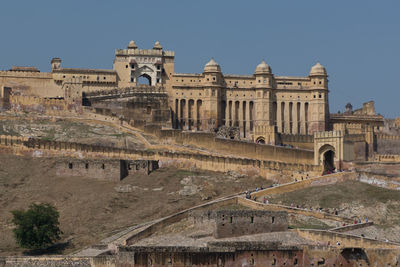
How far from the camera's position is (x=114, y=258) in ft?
151

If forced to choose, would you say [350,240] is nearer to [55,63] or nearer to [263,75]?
[263,75]

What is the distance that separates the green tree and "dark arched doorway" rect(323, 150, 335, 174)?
2671 cm

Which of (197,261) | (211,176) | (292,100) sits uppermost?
(292,100)

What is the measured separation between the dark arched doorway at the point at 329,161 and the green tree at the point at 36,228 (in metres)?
26.7

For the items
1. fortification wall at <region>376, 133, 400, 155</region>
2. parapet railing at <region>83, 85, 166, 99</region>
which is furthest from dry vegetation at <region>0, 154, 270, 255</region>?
parapet railing at <region>83, 85, 166, 99</region>

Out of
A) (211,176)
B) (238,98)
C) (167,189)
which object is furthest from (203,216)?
(238,98)

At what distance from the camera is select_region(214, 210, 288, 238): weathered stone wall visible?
49.6m

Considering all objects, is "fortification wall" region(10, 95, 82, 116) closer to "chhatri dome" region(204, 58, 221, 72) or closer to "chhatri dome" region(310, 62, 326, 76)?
"chhatri dome" region(204, 58, 221, 72)

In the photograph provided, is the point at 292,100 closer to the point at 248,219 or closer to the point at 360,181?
the point at 360,181

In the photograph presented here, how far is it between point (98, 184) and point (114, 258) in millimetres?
19326

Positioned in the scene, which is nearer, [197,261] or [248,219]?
[197,261]

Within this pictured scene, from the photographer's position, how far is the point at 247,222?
50.2m

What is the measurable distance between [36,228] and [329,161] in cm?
3045

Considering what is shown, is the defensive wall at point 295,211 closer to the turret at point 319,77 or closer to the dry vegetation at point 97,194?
the dry vegetation at point 97,194
